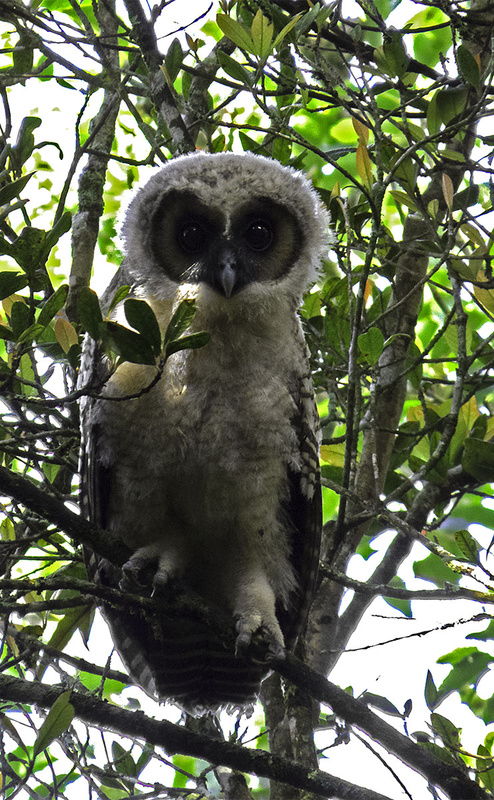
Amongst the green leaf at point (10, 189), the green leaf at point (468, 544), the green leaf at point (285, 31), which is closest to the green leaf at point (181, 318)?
the green leaf at point (10, 189)

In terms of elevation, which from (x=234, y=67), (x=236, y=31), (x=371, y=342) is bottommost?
(x=371, y=342)

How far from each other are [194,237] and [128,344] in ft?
4.03

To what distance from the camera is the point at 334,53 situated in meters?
3.46

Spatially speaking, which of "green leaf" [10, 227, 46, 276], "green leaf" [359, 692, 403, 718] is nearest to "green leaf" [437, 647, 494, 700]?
"green leaf" [359, 692, 403, 718]

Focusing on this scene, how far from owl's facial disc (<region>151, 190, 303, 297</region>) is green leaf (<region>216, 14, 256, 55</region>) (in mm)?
529

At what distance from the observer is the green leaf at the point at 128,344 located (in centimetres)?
180

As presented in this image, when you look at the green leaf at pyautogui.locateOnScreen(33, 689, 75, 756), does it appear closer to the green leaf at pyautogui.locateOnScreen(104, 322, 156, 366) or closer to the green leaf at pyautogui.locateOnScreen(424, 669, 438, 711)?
the green leaf at pyautogui.locateOnScreen(104, 322, 156, 366)

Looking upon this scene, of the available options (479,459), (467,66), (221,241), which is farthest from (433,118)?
(479,459)

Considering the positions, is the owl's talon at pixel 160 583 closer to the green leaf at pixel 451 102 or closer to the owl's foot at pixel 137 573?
the owl's foot at pixel 137 573

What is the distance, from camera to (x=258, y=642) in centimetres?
247

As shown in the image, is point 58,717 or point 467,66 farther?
point 467,66

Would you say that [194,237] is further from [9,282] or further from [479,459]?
[479,459]

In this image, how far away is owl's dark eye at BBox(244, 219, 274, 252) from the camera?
117 inches

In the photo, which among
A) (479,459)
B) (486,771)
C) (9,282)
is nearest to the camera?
(9,282)
